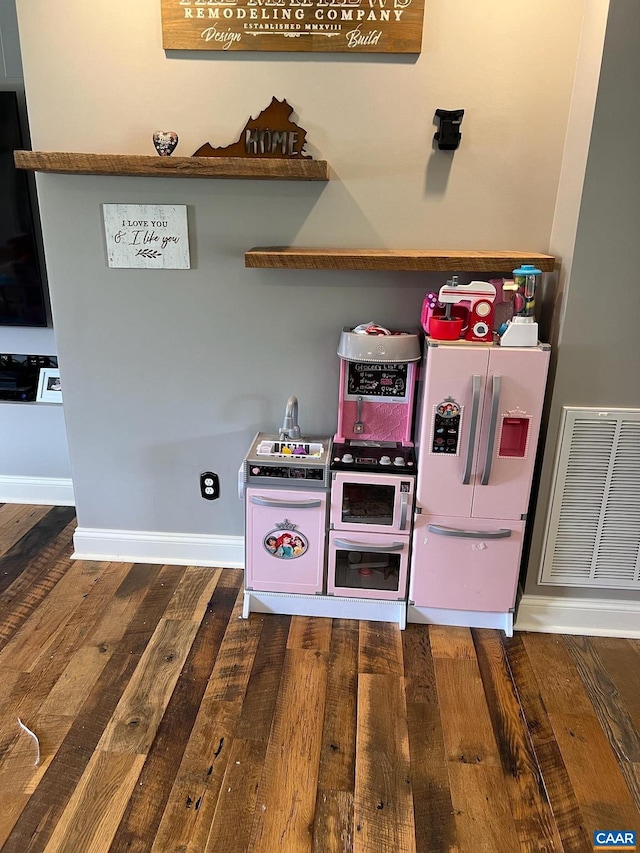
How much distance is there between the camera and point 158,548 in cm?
272

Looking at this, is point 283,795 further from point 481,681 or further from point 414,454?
point 414,454

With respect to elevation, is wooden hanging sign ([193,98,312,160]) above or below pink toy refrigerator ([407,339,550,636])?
above

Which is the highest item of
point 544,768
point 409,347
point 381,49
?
point 381,49

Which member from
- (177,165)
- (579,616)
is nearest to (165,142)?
(177,165)

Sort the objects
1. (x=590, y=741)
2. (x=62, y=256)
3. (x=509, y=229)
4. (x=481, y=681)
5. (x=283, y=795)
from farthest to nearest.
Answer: (x=62, y=256) < (x=509, y=229) < (x=481, y=681) < (x=590, y=741) < (x=283, y=795)

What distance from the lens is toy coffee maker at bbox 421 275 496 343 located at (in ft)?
6.75

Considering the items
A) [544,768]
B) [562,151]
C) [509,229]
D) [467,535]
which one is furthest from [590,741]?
[562,151]

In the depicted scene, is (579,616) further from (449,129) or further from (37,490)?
(37,490)

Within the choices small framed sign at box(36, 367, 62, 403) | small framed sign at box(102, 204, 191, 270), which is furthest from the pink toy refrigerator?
small framed sign at box(36, 367, 62, 403)

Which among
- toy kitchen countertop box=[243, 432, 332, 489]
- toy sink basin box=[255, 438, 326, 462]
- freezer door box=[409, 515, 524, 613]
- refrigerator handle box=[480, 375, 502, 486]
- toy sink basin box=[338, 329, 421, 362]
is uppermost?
toy sink basin box=[338, 329, 421, 362]

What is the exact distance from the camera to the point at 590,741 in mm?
1851

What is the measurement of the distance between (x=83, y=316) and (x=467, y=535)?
1.73m

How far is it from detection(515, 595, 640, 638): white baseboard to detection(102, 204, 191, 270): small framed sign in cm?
187

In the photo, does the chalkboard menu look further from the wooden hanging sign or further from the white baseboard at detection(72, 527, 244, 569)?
the white baseboard at detection(72, 527, 244, 569)
